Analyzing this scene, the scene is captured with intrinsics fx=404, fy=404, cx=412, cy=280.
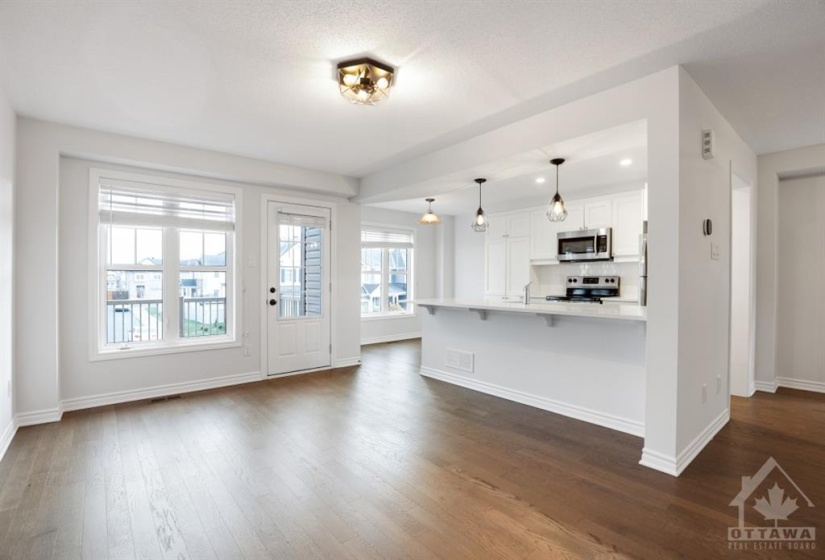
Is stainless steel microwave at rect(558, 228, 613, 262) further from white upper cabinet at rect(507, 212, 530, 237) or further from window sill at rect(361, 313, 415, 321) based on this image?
window sill at rect(361, 313, 415, 321)

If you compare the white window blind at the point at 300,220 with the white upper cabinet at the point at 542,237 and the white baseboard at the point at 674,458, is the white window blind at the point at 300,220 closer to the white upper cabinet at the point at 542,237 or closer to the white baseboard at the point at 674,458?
the white upper cabinet at the point at 542,237

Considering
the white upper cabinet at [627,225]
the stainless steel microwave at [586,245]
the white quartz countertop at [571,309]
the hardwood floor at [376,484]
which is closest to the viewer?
the hardwood floor at [376,484]

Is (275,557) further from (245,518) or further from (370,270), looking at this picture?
(370,270)

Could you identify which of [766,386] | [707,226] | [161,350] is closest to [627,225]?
[766,386]

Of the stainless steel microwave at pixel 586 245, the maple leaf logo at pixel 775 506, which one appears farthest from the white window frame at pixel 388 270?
the maple leaf logo at pixel 775 506

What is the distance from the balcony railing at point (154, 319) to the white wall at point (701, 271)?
4.36 meters

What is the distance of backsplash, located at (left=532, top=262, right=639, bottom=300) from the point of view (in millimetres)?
5527

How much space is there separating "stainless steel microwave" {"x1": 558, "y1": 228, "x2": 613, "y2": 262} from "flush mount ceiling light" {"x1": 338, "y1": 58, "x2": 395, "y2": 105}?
12.8 feet

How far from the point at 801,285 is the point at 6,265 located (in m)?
7.27

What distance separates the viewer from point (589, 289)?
19.2 ft

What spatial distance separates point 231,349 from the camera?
15.0ft

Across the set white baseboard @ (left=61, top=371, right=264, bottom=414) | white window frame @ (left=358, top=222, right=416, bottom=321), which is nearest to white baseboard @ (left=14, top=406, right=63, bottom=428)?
white baseboard @ (left=61, top=371, right=264, bottom=414)

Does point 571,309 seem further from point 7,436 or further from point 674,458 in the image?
point 7,436

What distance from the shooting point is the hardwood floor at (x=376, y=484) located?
1.84m
